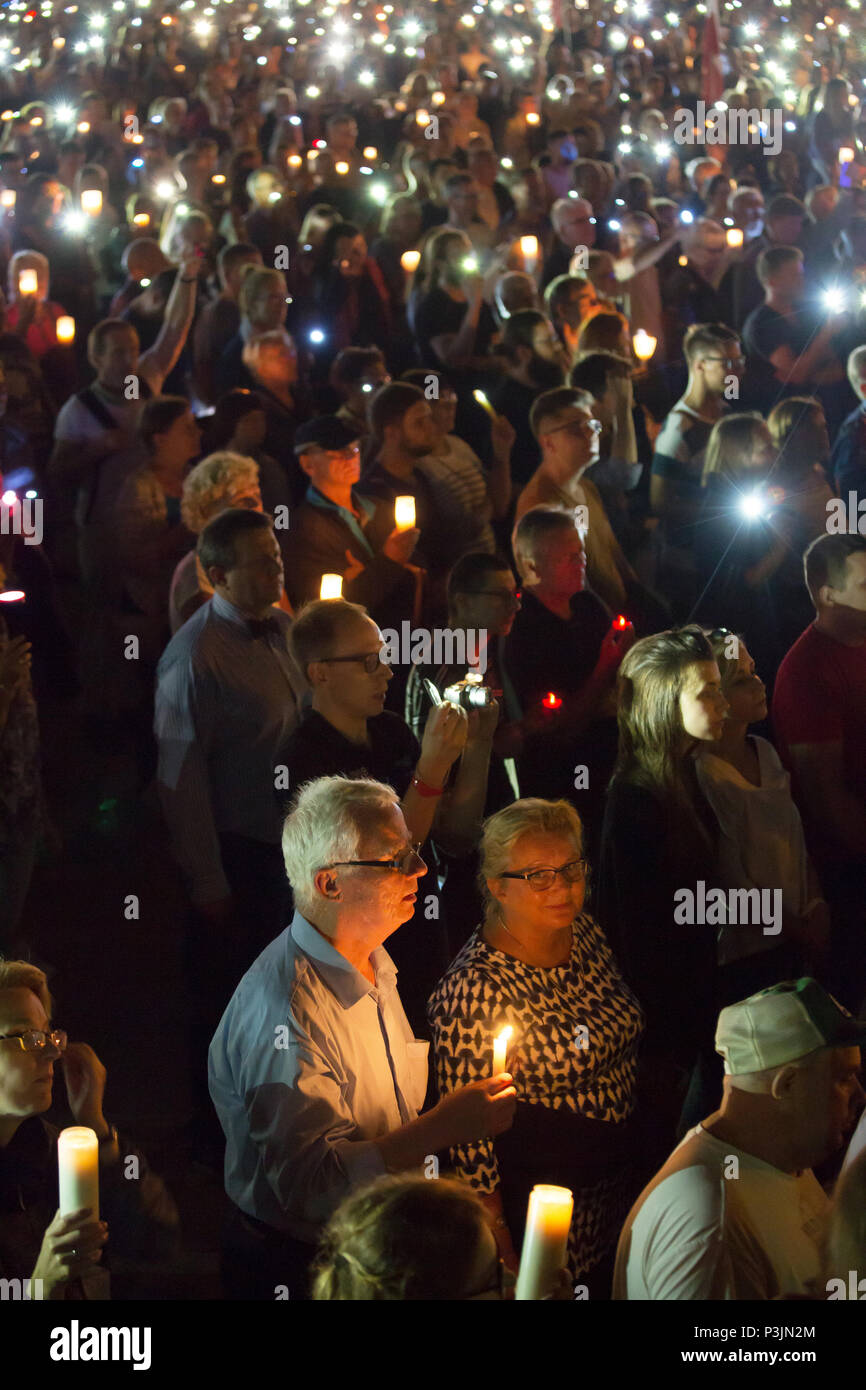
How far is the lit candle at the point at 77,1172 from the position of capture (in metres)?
2.59

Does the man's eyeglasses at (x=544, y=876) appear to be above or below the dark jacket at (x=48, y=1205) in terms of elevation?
above

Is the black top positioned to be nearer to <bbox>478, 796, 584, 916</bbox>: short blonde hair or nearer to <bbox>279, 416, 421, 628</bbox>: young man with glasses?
<bbox>478, 796, 584, 916</bbox>: short blonde hair

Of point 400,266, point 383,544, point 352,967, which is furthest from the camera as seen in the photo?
point 400,266

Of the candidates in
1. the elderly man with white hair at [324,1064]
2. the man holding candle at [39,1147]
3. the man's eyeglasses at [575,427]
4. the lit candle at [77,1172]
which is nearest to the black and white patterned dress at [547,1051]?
the elderly man with white hair at [324,1064]

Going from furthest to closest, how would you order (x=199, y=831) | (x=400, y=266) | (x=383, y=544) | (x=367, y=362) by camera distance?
(x=400, y=266) < (x=367, y=362) < (x=383, y=544) < (x=199, y=831)

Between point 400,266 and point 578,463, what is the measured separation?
16.5 ft

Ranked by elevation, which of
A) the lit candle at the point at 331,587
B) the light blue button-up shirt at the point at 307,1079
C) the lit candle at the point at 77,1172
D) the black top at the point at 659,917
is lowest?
the lit candle at the point at 77,1172

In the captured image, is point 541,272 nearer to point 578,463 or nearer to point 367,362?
point 367,362

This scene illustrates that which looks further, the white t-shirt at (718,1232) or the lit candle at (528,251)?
the lit candle at (528,251)

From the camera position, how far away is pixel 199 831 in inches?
171

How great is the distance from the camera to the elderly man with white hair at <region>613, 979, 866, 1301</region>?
2.64 m

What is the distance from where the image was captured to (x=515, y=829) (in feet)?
11.6

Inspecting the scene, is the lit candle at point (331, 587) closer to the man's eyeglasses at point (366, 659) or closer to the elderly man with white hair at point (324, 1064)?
the man's eyeglasses at point (366, 659)

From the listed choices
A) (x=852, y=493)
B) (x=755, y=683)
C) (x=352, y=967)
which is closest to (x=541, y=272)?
(x=852, y=493)
